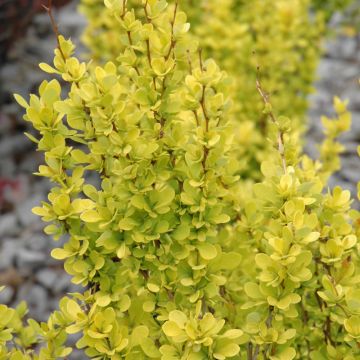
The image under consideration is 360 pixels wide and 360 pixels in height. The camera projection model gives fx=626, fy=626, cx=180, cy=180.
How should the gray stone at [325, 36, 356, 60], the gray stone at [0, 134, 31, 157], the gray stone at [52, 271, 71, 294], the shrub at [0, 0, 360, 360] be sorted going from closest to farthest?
the shrub at [0, 0, 360, 360] → the gray stone at [52, 271, 71, 294] → the gray stone at [0, 134, 31, 157] → the gray stone at [325, 36, 356, 60]

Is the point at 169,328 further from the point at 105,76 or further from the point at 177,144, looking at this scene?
the point at 105,76

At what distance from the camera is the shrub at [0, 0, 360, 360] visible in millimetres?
1349

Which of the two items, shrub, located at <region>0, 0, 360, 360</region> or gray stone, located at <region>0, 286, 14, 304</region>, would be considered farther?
gray stone, located at <region>0, 286, 14, 304</region>

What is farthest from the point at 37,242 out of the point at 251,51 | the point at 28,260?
the point at 251,51

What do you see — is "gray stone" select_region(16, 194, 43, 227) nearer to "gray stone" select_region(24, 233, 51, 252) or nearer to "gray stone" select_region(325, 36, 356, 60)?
"gray stone" select_region(24, 233, 51, 252)

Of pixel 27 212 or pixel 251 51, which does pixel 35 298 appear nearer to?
pixel 27 212

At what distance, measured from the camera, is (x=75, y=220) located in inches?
57.1

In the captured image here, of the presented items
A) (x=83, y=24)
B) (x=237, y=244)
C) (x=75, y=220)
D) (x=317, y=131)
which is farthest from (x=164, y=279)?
(x=83, y=24)

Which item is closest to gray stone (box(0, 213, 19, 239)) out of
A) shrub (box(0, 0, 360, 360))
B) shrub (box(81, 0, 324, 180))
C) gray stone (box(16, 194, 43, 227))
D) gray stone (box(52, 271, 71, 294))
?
gray stone (box(16, 194, 43, 227))

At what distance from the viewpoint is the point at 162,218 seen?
1459mm

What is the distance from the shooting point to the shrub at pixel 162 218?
1.35m

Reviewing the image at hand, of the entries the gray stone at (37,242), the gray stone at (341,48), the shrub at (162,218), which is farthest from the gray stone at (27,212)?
the gray stone at (341,48)

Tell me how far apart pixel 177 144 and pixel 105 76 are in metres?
0.25

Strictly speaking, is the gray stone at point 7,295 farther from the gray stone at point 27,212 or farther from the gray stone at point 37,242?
the gray stone at point 27,212
